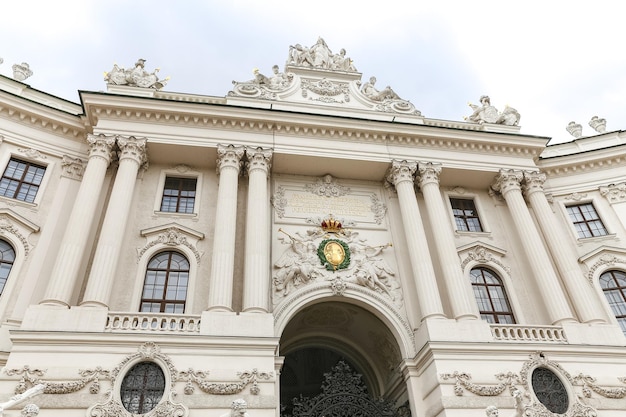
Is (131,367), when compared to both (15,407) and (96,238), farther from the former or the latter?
(96,238)

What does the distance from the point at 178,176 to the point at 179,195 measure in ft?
2.91

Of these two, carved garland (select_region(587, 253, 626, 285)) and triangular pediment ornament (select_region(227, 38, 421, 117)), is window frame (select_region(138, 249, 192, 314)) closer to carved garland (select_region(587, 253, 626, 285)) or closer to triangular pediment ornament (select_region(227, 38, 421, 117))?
triangular pediment ornament (select_region(227, 38, 421, 117))

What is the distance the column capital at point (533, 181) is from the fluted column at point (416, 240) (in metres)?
5.16

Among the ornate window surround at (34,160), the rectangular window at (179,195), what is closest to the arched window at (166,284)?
the rectangular window at (179,195)

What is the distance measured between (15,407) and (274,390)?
6344 mm

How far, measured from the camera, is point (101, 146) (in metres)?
17.3

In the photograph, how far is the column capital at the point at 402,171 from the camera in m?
19.4

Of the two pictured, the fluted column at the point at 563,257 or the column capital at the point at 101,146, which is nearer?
the fluted column at the point at 563,257

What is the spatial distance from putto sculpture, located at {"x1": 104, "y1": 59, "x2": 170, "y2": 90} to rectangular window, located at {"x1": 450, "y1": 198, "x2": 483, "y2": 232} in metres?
14.0

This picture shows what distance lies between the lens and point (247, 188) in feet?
61.9

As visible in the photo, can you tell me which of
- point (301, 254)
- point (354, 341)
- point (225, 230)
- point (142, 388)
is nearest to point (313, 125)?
point (301, 254)

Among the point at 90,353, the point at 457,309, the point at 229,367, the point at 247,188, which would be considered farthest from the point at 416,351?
the point at 90,353

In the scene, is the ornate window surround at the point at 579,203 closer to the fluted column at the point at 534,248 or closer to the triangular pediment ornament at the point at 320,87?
the fluted column at the point at 534,248

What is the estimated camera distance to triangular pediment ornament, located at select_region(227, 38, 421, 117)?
69.7 feet
